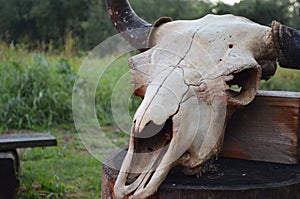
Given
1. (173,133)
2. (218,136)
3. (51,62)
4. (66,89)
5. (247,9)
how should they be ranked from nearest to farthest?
(173,133) < (218,136) < (66,89) < (247,9) < (51,62)

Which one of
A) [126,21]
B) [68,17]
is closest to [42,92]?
[126,21]

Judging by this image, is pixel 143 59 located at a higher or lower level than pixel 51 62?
higher

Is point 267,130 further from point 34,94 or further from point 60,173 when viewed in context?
point 34,94

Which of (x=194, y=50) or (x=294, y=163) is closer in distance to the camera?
(x=194, y=50)

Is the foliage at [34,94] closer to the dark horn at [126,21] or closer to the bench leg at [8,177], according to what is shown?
the bench leg at [8,177]

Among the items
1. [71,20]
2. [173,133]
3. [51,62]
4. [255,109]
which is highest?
[173,133]

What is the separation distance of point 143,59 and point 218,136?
0.48m

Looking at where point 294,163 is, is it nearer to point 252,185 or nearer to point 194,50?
point 252,185

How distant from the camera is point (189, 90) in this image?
208 cm

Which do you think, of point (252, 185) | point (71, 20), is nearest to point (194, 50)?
point (252, 185)

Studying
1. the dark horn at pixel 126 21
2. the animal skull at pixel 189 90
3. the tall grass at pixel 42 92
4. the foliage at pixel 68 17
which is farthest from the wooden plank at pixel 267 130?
the foliage at pixel 68 17

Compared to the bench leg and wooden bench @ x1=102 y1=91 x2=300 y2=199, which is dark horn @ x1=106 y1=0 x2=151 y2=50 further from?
the bench leg

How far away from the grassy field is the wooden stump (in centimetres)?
218

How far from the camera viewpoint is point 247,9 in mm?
7895
